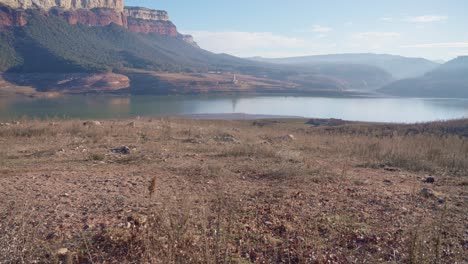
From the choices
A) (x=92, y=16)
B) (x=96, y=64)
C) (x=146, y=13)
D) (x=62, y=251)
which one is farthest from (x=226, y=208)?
(x=146, y=13)

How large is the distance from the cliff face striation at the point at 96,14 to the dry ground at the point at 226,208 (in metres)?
110

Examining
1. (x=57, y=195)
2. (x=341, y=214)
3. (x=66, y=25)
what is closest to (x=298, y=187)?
(x=341, y=214)

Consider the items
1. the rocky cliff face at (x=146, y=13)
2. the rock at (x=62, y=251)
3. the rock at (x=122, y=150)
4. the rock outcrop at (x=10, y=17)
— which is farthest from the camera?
the rocky cliff face at (x=146, y=13)

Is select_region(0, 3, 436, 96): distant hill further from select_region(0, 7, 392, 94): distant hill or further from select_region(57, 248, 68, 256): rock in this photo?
select_region(57, 248, 68, 256): rock

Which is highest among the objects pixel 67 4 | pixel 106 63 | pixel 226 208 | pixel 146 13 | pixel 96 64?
pixel 146 13

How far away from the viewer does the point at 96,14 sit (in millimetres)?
134625

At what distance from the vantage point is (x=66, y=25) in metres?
114

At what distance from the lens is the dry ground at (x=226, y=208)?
125 inches

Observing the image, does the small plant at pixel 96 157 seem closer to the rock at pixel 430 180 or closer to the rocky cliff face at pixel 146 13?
the rock at pixel 430 180

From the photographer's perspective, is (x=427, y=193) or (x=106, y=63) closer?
(x=427, y=193)

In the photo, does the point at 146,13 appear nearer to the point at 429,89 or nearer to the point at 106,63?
the point at 106,63

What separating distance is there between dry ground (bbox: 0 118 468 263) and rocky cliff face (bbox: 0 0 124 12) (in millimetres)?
117682

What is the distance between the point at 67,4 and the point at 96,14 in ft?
39.6

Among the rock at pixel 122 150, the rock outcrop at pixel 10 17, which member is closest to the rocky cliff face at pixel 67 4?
the rock outcrop at pixel 10 17
